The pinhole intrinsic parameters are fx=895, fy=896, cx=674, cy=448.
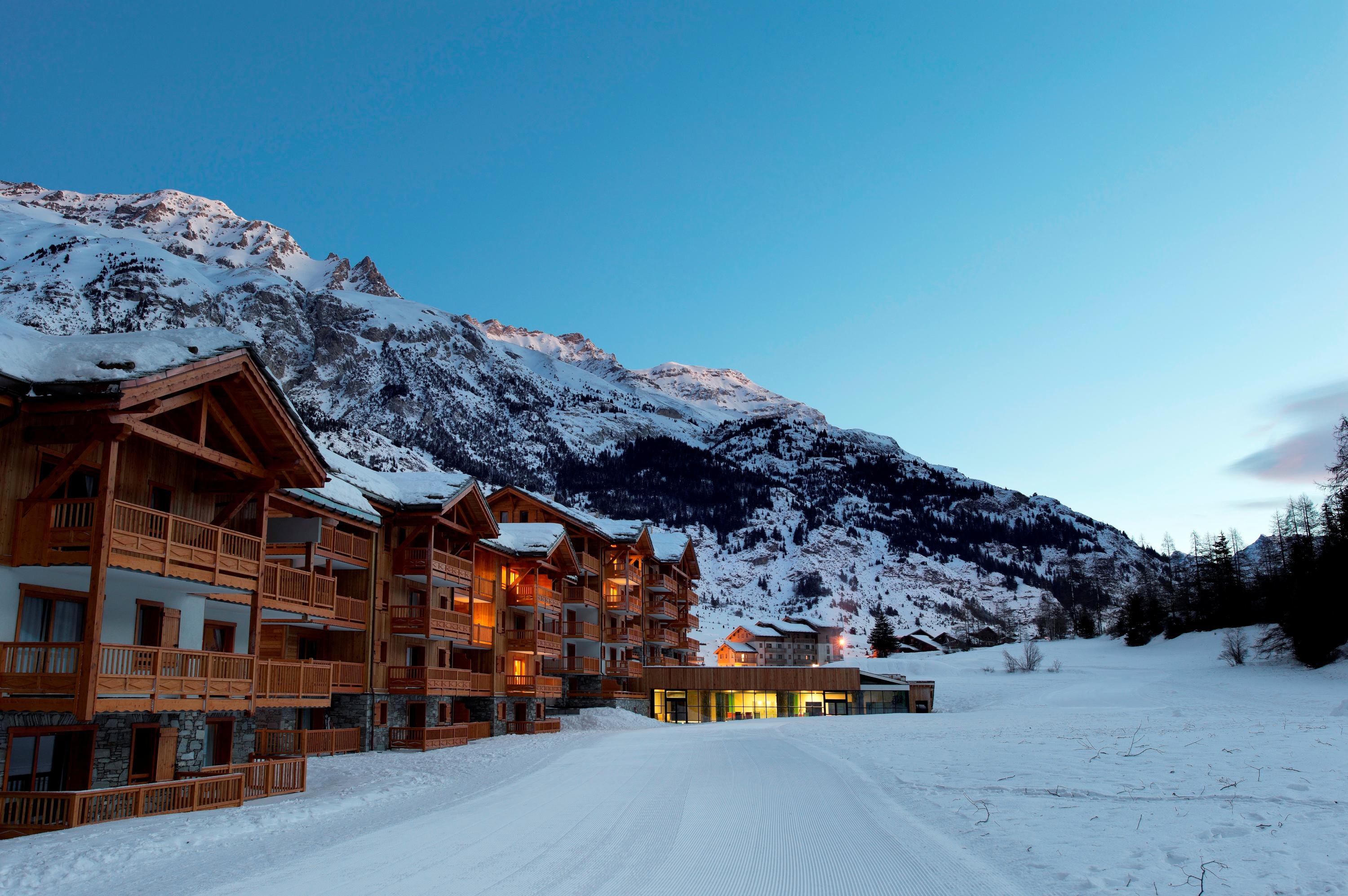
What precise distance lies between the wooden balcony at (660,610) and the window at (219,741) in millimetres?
46385

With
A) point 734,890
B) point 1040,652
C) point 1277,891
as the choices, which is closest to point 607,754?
point 734,890

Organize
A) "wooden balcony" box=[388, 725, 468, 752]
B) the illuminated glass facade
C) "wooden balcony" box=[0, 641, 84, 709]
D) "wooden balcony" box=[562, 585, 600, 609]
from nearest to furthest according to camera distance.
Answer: "wooden balcony" box=[0, 641, 84, 709]
"wooden balcony" box=[388, 725, 468, 752]
"wooden balcony" box=[562, 585, 600, 609]
the illuminated glass facade

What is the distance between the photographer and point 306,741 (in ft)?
90.2

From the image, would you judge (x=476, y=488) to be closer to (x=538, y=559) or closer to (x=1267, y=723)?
(x=538, y=559)

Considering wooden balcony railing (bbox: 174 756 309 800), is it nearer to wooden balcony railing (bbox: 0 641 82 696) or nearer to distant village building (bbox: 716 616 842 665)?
wooden balcony railing (bbox: 0 641 82 696)

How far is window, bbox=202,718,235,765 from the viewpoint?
2347cm

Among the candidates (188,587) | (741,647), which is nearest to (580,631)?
(188,587)

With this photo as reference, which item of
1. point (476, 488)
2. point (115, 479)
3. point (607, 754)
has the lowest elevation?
point (607, 754)

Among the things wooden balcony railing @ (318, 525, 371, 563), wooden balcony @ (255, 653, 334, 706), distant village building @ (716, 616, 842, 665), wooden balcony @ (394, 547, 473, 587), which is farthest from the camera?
distant village building @ (716, 616, 842, 665)

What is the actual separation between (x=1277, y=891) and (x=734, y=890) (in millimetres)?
5347

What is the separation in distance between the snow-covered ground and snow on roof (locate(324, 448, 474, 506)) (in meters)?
10.4

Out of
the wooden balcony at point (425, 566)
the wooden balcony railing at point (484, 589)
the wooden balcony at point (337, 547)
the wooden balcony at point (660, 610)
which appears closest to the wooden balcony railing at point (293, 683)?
the wooden balcony at point (337, 547)

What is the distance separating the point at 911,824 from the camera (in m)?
13.5

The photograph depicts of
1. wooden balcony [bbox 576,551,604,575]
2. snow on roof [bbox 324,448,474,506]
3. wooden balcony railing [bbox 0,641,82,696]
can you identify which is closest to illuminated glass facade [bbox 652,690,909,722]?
wooden balcony [bbox 576,551,604,575]
